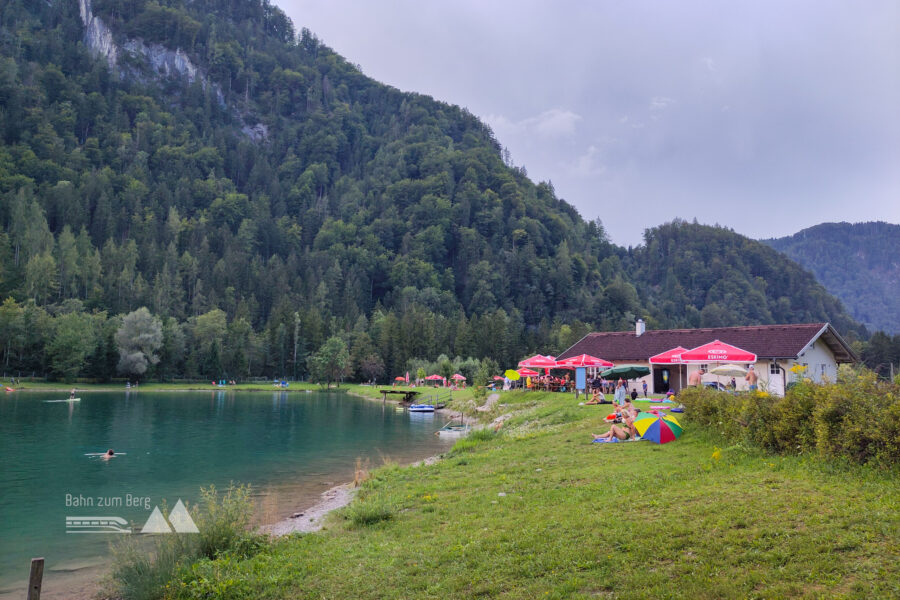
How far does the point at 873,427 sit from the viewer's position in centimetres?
871

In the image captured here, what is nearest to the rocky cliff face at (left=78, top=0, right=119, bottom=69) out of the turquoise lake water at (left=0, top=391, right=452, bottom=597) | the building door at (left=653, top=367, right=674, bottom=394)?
the turquoise lake water at (left=0, top=391, right=452, bottom=597)

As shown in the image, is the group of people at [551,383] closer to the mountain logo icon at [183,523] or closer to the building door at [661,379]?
the building door at [661,379]

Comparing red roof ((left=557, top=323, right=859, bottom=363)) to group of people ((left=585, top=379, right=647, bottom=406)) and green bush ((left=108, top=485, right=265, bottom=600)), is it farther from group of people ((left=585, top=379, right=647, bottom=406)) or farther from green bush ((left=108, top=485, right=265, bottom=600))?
green bush ((left=108, top=485, right=265, bottom=600))

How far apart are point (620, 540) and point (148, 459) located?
25.0m

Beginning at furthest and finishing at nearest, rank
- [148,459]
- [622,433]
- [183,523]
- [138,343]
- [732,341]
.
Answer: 1. [138,343]
2. [732,341]
3. [148,459]
4. [622,433]
5. [183,523]

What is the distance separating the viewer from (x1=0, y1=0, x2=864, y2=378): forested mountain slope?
9650 centimetres

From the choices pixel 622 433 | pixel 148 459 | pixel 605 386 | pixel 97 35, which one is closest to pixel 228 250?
pixel 97 35

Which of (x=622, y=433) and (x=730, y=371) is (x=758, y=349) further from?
(x=622, y=433)

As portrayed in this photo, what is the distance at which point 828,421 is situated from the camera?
969 centimetres

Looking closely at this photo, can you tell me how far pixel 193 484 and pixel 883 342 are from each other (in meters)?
116

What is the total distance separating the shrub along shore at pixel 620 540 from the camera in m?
6.17

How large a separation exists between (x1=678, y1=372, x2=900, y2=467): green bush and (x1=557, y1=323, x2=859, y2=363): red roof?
76.2 feet

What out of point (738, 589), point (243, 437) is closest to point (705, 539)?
point (738, 589)

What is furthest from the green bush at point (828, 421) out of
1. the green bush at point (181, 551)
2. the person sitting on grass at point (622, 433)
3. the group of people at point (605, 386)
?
the group of people at point (605, 386)
